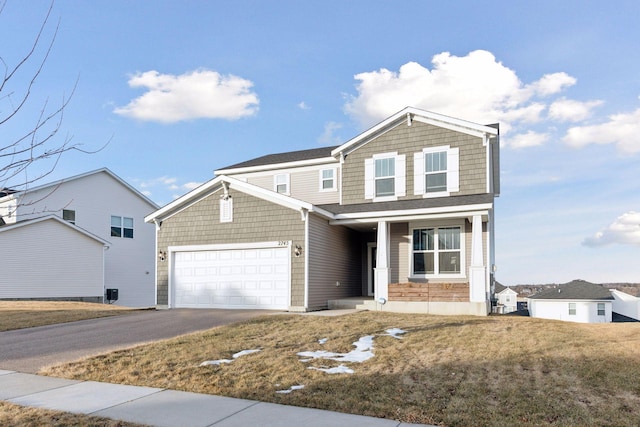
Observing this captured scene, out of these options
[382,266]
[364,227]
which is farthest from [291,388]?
[364,227]

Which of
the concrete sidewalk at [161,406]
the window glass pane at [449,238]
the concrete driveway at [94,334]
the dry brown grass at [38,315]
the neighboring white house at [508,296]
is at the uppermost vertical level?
the window glass pane at [449,238]

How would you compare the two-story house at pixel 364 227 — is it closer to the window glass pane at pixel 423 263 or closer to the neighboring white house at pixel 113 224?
the window glass pane at pixel 423 263

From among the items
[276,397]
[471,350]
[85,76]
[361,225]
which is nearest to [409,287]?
[361,225]

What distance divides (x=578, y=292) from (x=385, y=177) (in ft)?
92.1

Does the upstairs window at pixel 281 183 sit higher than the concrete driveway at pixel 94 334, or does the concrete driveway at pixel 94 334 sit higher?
the upstairs window at pixel 281 183

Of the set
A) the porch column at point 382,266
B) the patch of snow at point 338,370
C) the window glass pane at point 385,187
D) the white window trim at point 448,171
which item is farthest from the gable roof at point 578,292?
the patch of snow at point 338,370

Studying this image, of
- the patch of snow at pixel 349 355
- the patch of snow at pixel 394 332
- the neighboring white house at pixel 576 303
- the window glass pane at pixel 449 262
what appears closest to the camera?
the patch of snow at pixel 349 355

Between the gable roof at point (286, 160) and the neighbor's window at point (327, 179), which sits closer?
the neighbor's window at point (327, 179)

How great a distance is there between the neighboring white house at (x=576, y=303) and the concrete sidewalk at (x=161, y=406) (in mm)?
37001

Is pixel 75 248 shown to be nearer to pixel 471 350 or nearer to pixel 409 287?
pixel 409 287

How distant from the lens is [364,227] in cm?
1967

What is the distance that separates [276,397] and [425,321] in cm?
700

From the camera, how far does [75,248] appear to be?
25953mm

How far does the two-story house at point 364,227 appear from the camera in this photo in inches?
644
